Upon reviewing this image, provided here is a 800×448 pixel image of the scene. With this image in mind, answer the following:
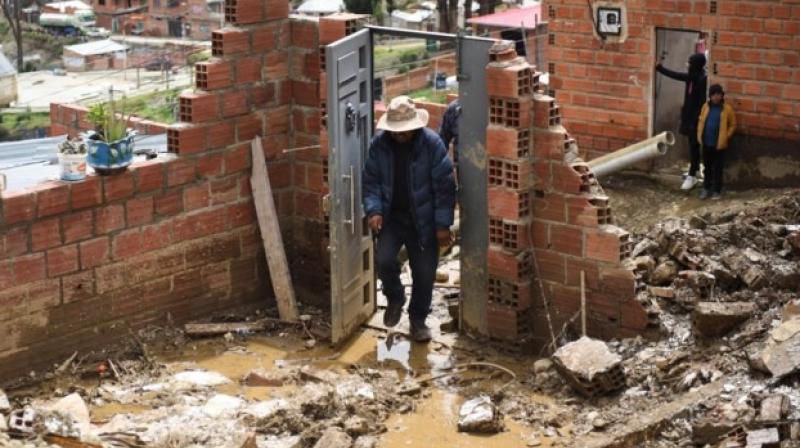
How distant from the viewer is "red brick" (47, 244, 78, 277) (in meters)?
10.6

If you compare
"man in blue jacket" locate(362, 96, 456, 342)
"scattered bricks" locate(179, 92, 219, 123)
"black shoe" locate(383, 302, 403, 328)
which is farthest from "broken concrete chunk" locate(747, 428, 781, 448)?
"scattered bricks" locate(179, 92, 219, 123)

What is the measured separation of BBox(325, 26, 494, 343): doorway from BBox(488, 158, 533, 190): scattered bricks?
14 cm

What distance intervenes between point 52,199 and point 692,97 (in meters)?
7.60

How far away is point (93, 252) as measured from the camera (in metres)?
10.9

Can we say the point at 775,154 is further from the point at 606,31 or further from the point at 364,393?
the point at 364,393

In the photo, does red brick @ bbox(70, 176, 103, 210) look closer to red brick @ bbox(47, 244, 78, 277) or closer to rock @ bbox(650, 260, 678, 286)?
red brick @ bbox(47, 244, 78, 277)

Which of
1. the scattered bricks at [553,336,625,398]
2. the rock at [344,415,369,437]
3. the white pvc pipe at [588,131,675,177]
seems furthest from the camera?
the white pvc pipe at [588,131,675,177]

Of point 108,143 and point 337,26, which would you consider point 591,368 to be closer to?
point 337,26

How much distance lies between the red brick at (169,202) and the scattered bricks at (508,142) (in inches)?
96.2

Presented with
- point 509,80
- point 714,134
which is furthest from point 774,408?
point 714,134

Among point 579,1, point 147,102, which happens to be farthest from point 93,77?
point 579,1

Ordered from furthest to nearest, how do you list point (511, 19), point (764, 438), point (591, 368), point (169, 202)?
point (511, 19), point (169, 202), point (591, 368), point (764, 438)

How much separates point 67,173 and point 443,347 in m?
3.08

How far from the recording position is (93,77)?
60719mm
